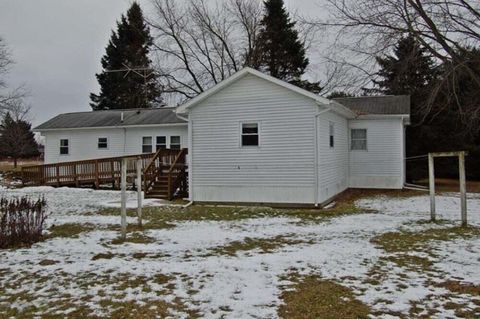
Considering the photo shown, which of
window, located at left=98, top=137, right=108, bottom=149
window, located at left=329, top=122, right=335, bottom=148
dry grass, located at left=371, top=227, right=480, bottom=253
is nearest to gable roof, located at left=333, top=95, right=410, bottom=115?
window, located at left=329, top=122, right=335, bottom=148

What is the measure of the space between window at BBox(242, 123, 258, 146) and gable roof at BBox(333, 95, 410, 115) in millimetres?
6223

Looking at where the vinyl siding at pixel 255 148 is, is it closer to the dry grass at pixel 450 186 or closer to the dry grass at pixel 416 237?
the dry grass at pixel 416 237

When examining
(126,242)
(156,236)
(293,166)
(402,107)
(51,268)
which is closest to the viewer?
(51,268)

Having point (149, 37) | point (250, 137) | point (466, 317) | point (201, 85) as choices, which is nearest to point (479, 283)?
point (466, 317)

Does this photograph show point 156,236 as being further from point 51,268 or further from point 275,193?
point 275,193

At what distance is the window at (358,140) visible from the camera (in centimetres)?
1867

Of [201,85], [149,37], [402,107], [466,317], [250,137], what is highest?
[149,37]

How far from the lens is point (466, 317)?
170 inches

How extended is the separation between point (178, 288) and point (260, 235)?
12.7ft

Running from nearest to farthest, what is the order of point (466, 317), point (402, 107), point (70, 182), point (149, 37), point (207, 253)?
point (466, 317) < point (207, 253) < point (402, 107) < point (70, 182) < point (149, 37)

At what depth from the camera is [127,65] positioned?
38.9 m

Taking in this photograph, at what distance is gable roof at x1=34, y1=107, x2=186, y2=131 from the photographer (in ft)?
72.7

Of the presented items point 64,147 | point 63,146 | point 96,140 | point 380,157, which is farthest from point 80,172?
point 380,157

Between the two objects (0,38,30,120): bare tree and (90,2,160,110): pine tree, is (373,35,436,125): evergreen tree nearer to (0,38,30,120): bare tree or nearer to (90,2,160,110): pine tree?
(90,2,160,110): pine tree
